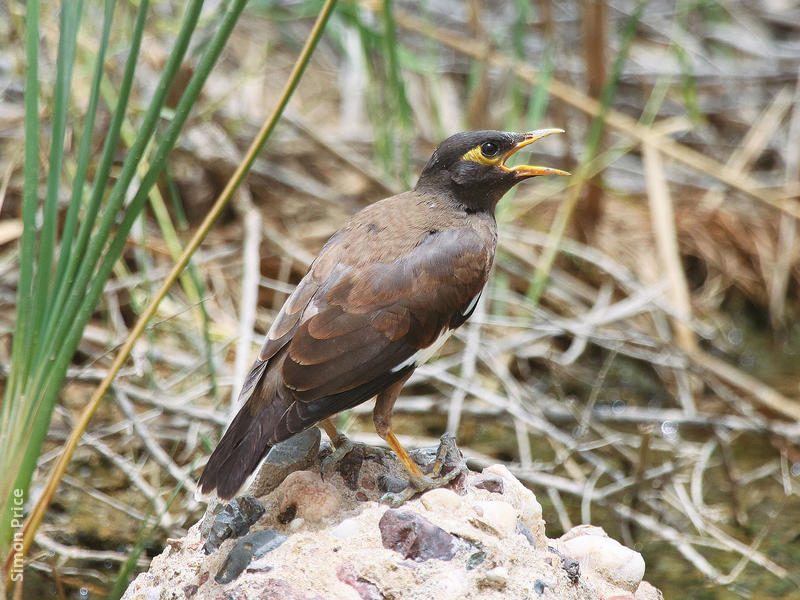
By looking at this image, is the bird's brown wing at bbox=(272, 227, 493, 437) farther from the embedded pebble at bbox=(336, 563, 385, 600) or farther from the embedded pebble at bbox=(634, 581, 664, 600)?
the embedded pebble at bbox=(634, 581, 664, 600)

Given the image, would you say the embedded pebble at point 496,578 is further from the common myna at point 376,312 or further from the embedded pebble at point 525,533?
the common myna at point 376,312

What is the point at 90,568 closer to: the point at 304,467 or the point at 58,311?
the point at 304,467

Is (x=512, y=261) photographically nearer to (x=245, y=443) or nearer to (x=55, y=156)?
(x=245, y=443)

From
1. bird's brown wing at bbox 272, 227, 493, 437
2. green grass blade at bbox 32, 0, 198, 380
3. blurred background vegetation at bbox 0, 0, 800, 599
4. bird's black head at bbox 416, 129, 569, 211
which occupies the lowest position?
blurred background vegetation at bbox 0, 0, 800, 599

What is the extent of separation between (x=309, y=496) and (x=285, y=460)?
254 millimetres

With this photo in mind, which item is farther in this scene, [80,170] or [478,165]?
[478,165]

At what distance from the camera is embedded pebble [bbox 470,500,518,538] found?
2438 mm

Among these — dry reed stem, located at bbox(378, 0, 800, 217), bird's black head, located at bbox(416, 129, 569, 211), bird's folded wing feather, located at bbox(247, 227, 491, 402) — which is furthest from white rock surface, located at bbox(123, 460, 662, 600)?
dry reed stem, located at bbox(378, 0, 800, 217)

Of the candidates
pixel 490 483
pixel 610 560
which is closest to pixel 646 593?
pixel 610 560

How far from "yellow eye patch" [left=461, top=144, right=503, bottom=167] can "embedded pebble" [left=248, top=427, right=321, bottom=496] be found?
1143mm

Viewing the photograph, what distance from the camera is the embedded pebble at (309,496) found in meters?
2.54

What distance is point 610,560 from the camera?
8.71 ft

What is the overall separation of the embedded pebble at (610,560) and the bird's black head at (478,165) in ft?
4.11

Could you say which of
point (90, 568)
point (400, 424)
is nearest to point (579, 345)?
point (400, 424)
